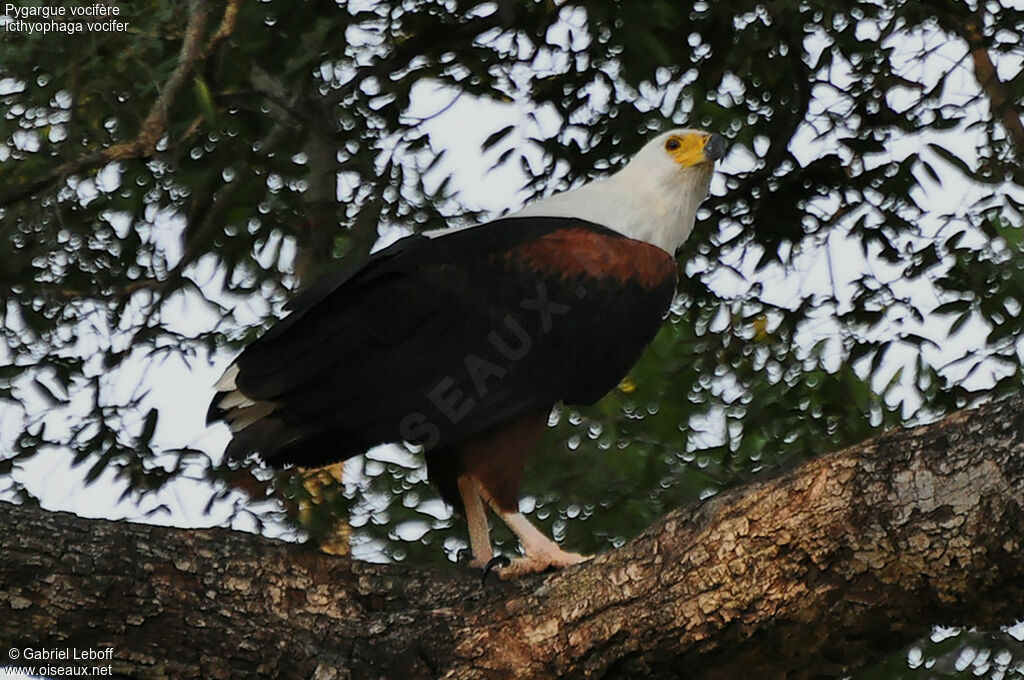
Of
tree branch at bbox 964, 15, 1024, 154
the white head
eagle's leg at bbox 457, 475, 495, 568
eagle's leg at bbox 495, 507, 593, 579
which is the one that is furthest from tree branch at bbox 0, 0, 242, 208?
tree branch at bbox 964, 15, 1024, 154

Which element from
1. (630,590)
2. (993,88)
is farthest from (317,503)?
(993,88)

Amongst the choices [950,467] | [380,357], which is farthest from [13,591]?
[950,467]

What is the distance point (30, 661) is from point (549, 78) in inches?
96.4

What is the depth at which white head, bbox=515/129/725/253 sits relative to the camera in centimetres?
407

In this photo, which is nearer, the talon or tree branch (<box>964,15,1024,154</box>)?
the talon

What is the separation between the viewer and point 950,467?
2326 millimetres

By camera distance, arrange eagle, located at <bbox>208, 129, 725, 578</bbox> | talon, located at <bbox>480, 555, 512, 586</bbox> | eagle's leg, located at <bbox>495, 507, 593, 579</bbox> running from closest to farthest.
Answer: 1. talon, located at <bbox>480, 555, 512, 586</bbox>
2. eagle's leg, located at <bbox>495, 507, 593, 579</bbox>
3. eagle, located at <bbox>208, 129, 725, 578</bbox>

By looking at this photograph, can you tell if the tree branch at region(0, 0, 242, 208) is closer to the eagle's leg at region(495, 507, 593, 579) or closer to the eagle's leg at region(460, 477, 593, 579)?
the eagle's leg at region(460, 477, 593, 579)

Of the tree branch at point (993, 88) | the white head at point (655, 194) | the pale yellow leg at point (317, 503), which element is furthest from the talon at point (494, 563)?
the tree branch at point (993, 88)

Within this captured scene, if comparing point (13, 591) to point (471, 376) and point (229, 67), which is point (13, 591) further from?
point (229, 67)

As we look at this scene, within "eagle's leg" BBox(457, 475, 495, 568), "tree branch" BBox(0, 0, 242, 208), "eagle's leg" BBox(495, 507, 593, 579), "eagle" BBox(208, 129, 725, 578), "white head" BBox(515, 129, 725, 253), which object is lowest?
"eagle's leg" BBox(495, 507, 593, 579)

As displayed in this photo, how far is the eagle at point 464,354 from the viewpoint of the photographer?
335 cm

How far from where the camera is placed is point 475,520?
3.64 meters

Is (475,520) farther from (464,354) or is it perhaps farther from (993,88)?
(993,88)
